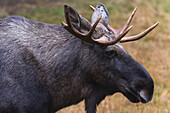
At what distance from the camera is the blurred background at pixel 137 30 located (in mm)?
6027

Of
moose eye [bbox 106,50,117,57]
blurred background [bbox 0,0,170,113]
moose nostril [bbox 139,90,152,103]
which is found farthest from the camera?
blurred background [bbox 0,0,170,113]

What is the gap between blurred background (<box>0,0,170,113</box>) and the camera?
6.03 m

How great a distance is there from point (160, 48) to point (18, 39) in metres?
7.14

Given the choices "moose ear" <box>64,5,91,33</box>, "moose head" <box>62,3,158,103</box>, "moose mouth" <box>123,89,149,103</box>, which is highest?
"moose ear" <box>64,5,91,33</box>

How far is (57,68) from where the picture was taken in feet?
12.0

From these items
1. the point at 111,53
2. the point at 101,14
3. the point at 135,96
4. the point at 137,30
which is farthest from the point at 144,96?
the point at 137,30

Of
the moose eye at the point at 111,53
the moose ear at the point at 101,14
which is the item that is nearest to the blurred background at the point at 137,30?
the moose ear at the point at 101,14

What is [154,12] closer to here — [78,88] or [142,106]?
[142,106]

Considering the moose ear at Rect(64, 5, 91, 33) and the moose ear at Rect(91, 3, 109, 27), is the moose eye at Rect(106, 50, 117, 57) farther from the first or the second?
the moose ear at Rect(91, 3, 109, 27)

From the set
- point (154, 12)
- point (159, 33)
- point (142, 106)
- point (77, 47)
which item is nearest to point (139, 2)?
point (154, 12)

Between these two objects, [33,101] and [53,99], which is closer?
[33,101]

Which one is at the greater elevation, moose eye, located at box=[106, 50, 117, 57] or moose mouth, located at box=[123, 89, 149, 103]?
moose eye, located at box=[106, 50, 117, 57]

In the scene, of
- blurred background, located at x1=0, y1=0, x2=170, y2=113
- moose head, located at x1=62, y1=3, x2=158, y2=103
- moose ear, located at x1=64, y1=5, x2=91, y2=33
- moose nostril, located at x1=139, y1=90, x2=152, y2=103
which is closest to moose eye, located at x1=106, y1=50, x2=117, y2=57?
moose head, located at x1=62, y1=3, x2=158, y2=103

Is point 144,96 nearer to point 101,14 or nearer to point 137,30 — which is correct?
point 101,14
